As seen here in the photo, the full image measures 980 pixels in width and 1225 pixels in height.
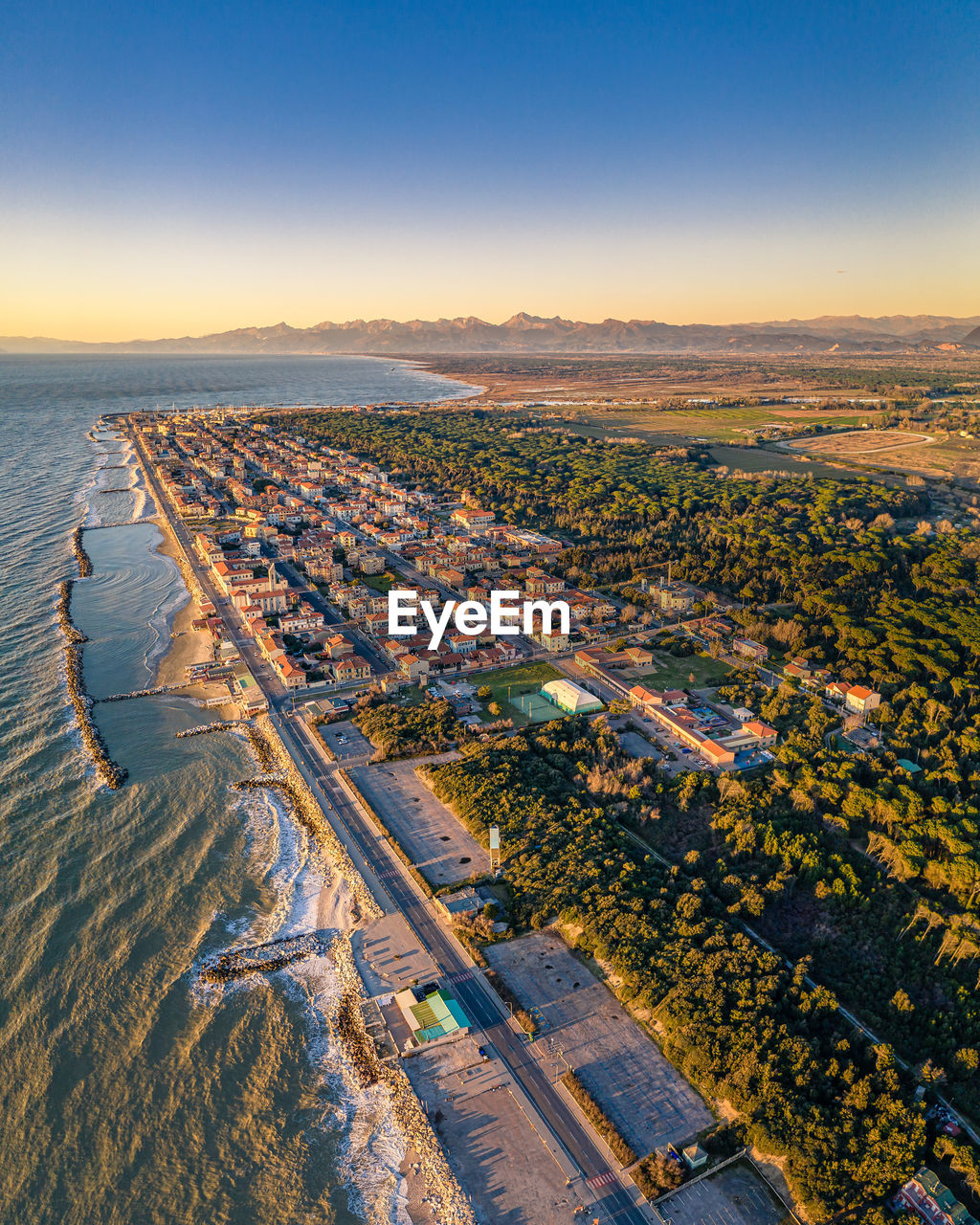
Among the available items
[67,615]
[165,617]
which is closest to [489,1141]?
[165,617]

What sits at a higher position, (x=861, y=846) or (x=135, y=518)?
(x=135, y=518)

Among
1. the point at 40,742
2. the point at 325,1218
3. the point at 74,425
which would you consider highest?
the point at 74,425

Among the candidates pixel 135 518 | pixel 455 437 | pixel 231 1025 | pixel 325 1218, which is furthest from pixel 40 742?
pixel 455 437

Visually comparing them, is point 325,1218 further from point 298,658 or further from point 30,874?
point 298,658

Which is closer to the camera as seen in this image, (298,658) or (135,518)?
(298,658)

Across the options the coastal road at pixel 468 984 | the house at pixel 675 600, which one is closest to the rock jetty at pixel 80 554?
the coastal road at pixel 468 984

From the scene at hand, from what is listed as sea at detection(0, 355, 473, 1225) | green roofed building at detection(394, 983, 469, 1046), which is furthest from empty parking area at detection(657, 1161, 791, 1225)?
green roofed building at detection(394, 983, 469, 1046)

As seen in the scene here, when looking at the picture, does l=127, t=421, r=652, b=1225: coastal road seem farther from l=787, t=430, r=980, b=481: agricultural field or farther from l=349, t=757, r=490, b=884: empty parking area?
l=787, t=430, r=980, b=481: agricultural field
